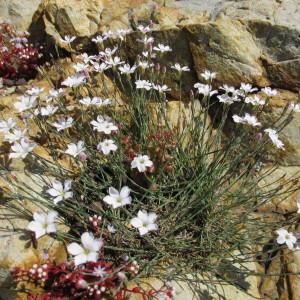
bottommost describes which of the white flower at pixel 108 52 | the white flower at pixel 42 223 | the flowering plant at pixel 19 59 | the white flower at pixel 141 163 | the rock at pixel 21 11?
the white flower at pixel 42 223

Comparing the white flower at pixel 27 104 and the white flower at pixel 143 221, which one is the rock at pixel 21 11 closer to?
the white flower at pixel 27 104

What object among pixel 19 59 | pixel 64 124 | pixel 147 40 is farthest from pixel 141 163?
pixel 19 59

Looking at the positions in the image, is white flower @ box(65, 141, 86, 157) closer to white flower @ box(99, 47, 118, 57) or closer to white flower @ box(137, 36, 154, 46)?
white flower @ box(99, 47, 118, 57)

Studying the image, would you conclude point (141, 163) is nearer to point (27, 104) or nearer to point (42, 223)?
point (42, 223)

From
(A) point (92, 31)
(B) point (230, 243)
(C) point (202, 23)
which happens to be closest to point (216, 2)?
(C) point (202, 23)

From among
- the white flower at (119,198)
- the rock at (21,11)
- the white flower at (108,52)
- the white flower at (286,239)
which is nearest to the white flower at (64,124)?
the white flower at (119,198)

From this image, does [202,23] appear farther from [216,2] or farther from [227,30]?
[216,2]
